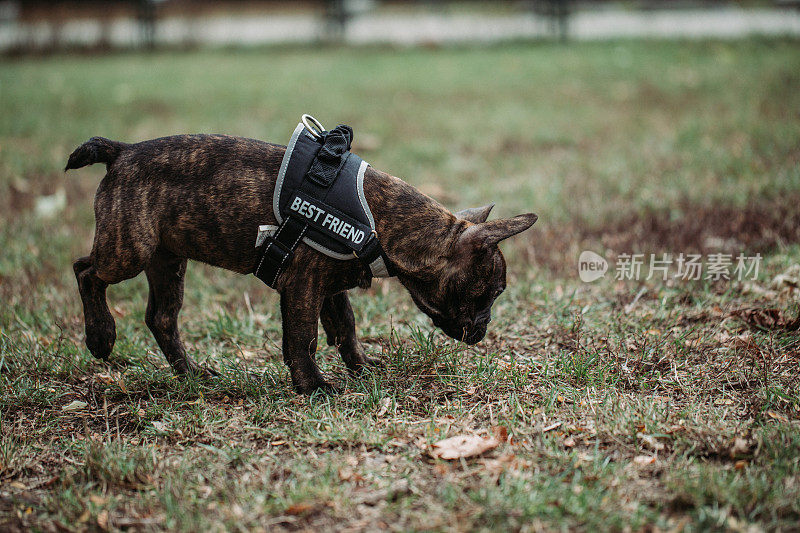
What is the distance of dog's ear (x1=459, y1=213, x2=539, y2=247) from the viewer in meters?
3.14

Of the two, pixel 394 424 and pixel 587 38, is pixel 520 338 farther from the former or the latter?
pixel 587 38

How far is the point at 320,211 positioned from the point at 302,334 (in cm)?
59

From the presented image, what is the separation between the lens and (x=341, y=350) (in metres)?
3.74

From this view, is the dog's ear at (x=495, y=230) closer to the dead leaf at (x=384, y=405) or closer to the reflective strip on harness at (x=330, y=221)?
the reflective strip on harness at (x=330, y=221)

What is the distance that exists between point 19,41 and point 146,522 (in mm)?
17944

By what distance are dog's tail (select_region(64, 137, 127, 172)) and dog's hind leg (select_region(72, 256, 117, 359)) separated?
48 cm

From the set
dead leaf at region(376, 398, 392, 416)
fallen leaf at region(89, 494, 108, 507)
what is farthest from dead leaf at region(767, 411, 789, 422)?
fallen leaf at region(89, 494, 108, 507)

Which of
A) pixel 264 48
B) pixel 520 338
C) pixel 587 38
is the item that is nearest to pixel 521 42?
pixel 587 38

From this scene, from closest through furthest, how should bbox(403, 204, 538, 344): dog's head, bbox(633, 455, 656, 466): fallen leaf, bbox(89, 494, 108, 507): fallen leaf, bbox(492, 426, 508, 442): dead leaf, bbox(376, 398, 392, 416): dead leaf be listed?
bbox(89, 494, 108, 507): fallen leaf, bbox(633, 455, 656, 466): fallen leaf, bbox(492, 426, 508, 442): dead leaf, bbox(403, 204, 538, 344): dog's head, bbox(376, 398, 392, 416): dead leaf

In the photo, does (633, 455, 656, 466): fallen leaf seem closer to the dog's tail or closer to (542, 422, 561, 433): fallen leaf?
(542, 422, 561, 433): fallen leaf

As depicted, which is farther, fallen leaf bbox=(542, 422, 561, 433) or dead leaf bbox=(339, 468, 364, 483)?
fallen leaf bbox=(542, 422, 561, 433)

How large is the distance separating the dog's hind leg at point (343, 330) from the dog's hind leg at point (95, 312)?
1.08m

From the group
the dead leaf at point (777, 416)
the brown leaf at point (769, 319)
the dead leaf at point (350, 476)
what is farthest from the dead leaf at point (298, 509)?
the brown leaf at point (769, 319)

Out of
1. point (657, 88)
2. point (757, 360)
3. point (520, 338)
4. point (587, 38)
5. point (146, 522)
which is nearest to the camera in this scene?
point (146, 522)
